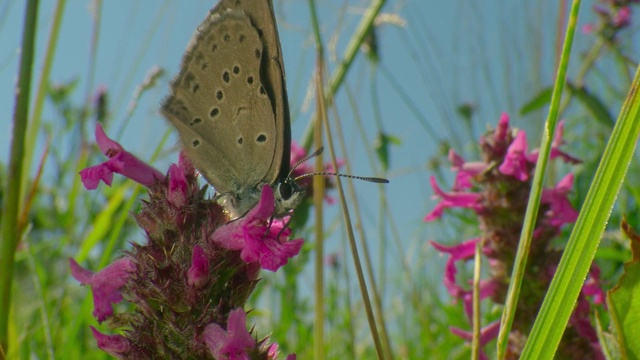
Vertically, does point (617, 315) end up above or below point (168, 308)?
below

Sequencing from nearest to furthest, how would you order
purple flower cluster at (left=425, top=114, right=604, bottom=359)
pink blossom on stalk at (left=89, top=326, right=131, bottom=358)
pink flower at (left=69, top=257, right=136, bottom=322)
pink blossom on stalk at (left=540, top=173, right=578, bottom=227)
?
pink blossom on stalk at (left=89, top=326, right=131, bottom=358) → pink flower at (left=69, top=257, right=136, bottom=322) → purple flower cluster at (left=425, top=114, right=604, bottom=359) → pink blossom on stalk at (left=540, top=173, right=578, bottom=227)

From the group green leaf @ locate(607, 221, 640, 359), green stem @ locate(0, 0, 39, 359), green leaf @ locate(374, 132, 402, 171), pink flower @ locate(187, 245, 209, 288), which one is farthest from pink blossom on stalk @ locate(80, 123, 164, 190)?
green leaf @ locate(374, 132, 402, 171)

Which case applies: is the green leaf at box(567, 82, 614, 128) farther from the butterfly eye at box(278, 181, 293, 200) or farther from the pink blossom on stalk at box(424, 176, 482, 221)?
the butterfly eye at box(278, 181, 293, 200)

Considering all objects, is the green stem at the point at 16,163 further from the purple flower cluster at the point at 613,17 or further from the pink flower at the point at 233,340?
the purple flower cluster at the point at 613,17

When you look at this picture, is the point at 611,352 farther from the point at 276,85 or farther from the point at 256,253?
the point at 276,85

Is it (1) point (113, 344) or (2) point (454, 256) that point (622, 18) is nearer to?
(2) point (454, 256)

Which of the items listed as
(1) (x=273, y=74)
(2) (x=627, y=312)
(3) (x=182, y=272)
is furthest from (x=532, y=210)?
(1) (x=273, y=74)

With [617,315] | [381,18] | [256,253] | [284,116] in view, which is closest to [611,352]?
[617,315]

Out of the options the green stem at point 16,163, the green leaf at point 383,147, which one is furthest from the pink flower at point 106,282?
the green leaf at point 383,147

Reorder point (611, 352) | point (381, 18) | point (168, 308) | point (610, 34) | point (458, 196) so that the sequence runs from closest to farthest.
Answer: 1. point (168, 308)
2. point (611, 352)
3. point (458, 196)
4. point (381, 18)
5. point (610, 34)
